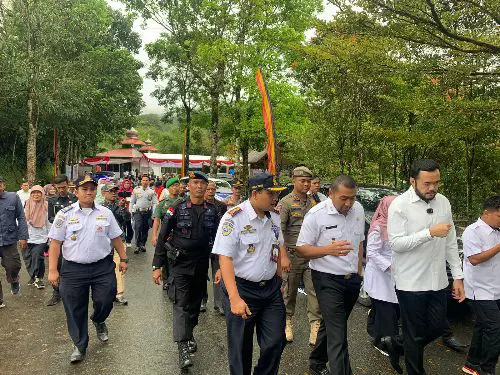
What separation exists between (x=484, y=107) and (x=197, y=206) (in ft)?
17.1

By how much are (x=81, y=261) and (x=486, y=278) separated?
3.95 m

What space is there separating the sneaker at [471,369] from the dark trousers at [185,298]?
2.69 metres

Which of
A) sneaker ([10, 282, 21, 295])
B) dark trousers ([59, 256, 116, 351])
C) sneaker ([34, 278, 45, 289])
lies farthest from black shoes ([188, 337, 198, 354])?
sneaker ([34, 278, 45, 289])

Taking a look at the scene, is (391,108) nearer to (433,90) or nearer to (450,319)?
(433,90)

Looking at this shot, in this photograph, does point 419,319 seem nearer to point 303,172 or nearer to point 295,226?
point 295,226

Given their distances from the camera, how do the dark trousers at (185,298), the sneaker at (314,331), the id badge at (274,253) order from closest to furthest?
the id badge at (274,253), the dark trousers at (185,298), the sneaker at (314,331)

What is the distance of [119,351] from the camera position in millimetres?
5129

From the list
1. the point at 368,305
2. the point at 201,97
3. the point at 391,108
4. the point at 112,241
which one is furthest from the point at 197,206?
the point at 201,97

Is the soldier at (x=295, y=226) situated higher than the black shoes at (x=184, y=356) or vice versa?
the soldier at (x=295, y=226)

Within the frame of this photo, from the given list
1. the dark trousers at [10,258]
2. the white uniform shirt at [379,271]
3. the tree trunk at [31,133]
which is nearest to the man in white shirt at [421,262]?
the white uniform shirt at [379,271]

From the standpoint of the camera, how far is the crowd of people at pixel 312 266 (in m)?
3.63

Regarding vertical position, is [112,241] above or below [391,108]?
below

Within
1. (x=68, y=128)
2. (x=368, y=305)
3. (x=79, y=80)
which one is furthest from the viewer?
(x=68, y=128)

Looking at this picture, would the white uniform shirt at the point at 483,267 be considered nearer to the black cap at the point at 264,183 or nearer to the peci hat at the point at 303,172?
the peci hat at the point at 303,172
